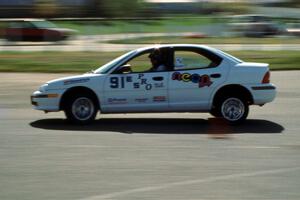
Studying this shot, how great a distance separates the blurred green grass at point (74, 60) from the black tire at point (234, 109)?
12.4 m

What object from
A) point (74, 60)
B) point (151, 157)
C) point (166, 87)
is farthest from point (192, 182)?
point (74, 60)

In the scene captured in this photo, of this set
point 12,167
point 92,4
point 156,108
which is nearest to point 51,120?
point 156,108

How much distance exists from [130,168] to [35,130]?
149 inches

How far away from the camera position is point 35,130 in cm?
1120

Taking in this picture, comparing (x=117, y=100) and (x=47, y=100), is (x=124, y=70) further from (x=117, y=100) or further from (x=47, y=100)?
(x=47, y=100)

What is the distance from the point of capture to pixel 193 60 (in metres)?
11.6

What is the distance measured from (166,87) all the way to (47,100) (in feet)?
7.05

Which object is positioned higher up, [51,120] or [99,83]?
[99,83]

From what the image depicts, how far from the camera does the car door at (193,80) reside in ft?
37.7

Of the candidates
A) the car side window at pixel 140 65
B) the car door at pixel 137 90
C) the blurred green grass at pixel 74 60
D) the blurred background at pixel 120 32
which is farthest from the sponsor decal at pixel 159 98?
the blurred background at pixel 120 32

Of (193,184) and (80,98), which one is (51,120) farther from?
(193,184)

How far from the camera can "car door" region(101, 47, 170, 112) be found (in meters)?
11.5

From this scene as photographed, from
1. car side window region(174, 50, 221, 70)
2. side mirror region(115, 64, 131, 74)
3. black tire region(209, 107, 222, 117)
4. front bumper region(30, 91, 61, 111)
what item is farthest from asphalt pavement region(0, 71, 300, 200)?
car side window region(174, 50, 221, 70)

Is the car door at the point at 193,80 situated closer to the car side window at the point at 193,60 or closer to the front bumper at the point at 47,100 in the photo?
the car side window at the point at 193,60
